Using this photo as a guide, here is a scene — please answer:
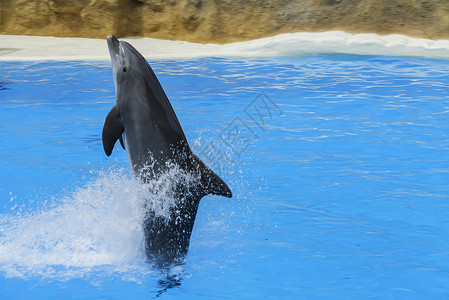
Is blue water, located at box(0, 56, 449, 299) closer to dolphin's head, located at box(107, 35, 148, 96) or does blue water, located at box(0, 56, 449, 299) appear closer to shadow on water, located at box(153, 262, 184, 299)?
shadow on water, located at box(153, 262, 184, 299)

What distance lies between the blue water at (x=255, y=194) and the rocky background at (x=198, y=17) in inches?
185

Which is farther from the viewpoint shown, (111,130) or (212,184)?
(111,130)

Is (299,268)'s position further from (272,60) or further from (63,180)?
(272,60)

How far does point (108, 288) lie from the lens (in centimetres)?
420

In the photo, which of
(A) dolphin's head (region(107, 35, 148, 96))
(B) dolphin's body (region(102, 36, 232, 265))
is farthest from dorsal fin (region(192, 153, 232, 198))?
(A) dolphin's head (region(107, 35, 148, 96))

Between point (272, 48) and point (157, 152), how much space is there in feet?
37.6

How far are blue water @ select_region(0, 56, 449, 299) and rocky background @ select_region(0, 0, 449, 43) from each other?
15.4ft

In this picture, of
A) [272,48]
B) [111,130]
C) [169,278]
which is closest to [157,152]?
[111,130]

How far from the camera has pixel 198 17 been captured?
16.5 metres

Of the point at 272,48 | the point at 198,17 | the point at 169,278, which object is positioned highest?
the point at 198,17

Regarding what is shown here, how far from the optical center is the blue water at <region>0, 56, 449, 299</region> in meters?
4.33

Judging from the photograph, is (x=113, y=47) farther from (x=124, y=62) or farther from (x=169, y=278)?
(x=169, y=278)

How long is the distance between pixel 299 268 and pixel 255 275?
357 millimetres

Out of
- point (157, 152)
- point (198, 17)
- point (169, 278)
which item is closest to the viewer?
point (157, 152)
